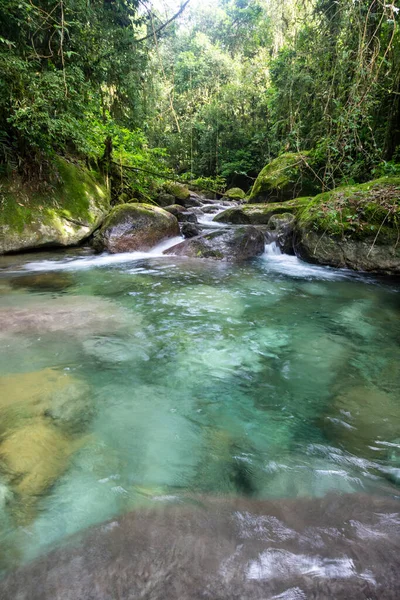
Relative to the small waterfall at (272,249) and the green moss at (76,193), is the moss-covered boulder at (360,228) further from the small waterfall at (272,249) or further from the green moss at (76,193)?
the green moss at (76,193)

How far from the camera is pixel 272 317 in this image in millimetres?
4012

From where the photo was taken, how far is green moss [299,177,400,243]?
224 inches

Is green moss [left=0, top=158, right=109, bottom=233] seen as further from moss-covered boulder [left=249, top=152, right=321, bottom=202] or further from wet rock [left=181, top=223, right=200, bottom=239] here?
moss-covered boulder [left=249, top=152, right=321, bottom=202]

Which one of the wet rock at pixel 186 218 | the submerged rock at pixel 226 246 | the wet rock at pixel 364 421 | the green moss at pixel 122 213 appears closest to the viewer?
the wet rock at pixel 364 421

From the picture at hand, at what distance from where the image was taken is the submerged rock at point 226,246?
23.6 feet

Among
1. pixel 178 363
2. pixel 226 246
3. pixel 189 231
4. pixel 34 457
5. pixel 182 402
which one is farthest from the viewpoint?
pixel 189 231

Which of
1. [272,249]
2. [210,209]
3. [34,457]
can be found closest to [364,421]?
[34,457]

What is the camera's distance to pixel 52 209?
717cm

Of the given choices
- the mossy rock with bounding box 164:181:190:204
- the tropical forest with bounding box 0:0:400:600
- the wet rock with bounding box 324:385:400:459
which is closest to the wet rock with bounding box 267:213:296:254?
the tropical forest with bounding box 0:0:400:600

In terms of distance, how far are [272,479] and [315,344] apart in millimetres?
1825

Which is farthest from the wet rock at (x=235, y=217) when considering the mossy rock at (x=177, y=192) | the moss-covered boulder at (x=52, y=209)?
the mossy rock at (x=177, y=192)

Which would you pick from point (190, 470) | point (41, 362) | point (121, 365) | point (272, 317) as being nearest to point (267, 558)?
point (190, 470)

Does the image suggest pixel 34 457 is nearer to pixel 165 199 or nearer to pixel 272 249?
pixel 272 249

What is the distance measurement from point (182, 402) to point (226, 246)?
5390 mm
